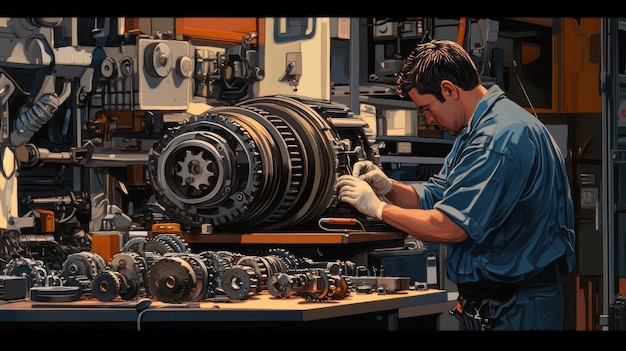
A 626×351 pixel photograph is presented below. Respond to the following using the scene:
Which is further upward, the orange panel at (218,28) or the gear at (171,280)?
the orange panel at (218,28)

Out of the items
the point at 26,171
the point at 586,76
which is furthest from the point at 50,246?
the point at 586,76

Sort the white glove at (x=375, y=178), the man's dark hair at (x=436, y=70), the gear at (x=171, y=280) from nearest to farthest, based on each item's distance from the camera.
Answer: the gear at (x=171, y=280) < the man's dark hair at (x=436, y=70) < the white glove at (x=375, y=178)

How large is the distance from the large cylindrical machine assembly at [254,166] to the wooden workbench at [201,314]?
568 mm

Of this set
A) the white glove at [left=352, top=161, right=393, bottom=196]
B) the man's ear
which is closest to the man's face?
the man's ear

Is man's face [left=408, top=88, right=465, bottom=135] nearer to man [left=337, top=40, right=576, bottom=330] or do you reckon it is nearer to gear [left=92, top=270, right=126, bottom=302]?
man [left=337, top=40, right=576, bottom=330]

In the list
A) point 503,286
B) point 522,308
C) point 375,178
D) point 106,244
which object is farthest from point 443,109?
point 106,244

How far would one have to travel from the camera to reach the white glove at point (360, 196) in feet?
16.1

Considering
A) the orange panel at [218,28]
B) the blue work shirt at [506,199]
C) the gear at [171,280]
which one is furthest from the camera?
the orange panel at [218,28]

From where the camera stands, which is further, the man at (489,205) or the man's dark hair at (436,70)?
the man's dark hair at (436,70)

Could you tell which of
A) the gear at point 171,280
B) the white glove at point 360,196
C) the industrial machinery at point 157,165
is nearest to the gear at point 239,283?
the industrial machinery at point 157,165

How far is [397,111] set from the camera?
6285 millimetres

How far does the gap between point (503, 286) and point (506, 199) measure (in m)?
0.41

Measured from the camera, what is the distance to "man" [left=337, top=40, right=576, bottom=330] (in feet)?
15.5

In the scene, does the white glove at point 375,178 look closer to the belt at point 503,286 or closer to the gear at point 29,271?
the belt at point 503,286
